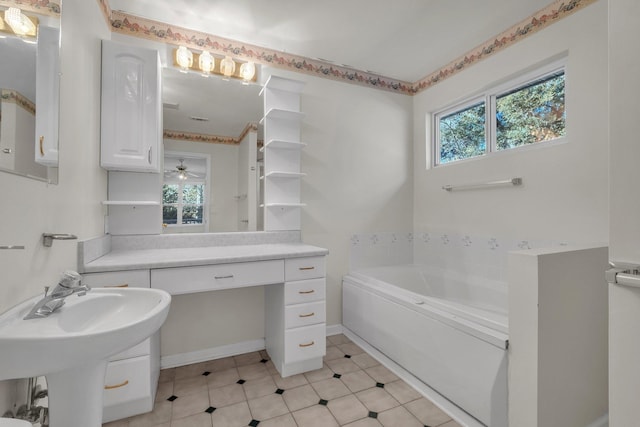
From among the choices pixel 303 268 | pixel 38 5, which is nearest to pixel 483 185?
pixel 303 268

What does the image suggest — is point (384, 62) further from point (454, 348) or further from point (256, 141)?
point (454, 348)

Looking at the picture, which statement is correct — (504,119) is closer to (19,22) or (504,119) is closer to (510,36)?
(510,36)

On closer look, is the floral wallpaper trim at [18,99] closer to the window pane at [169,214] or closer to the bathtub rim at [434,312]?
the window pane at [169,214]

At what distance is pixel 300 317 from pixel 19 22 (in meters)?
1.84

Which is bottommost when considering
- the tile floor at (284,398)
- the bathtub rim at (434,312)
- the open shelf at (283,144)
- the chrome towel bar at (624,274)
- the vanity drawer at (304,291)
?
the tile floor at (284,398)

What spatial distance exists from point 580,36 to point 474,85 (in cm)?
73

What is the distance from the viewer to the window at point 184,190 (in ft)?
6.82

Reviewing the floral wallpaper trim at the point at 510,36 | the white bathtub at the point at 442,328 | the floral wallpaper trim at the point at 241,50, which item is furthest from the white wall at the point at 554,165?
the floral wallpaper trim at the point at 241,50

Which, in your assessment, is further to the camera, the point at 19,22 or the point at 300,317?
the point at 300,317

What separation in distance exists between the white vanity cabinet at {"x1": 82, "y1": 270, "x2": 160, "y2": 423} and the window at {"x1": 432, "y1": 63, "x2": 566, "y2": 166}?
106 inches

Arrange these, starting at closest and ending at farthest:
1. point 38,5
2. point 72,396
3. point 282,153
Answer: point 72,396
point 38,5
point 282,153

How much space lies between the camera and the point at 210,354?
7.17 ft

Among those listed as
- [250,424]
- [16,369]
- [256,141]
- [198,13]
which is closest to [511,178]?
[256,141]

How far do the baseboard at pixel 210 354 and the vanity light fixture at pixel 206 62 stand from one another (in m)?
2.09
